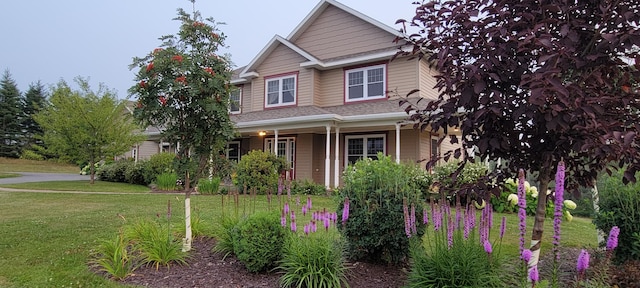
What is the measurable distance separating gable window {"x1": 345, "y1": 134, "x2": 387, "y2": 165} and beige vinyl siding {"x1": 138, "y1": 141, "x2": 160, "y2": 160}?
15.0m

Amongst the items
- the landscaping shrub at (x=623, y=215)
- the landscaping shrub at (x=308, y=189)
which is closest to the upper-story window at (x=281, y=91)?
the landscaping shrub at (x=308, y=189)

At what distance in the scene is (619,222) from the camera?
3.93 m

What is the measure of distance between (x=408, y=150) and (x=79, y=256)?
36.7ft

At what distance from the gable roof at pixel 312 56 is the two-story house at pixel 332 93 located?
38 mm

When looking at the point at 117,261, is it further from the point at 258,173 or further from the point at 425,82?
the point at 425,82

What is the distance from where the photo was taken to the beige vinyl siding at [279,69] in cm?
1545

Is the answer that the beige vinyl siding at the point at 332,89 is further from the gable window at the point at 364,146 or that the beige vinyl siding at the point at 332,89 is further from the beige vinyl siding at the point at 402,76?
the beige vinyl siding at the point at 402,76

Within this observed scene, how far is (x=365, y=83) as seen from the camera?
14328 mm

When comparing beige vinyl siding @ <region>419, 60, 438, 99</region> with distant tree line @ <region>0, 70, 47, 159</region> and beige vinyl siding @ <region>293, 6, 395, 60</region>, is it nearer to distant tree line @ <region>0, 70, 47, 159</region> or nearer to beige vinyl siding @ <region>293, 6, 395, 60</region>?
beige vinyl siding @ <region>293, 6, 395, 60</region>

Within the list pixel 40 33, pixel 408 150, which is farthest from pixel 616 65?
pixel 40 33

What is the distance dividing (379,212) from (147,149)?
79.9 feet

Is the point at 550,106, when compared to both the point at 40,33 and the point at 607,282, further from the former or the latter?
the point at 40,33

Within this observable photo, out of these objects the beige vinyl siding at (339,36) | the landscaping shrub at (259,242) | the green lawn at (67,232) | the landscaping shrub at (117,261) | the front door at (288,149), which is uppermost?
the beige vinyl siding at (339,36)

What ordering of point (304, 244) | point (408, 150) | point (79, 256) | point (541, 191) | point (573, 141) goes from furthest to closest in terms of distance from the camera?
1. point (408, 150)
2. point (79, 256)
3. point (304, 244)
4. point (541, 191)
5. point (573, 141)
